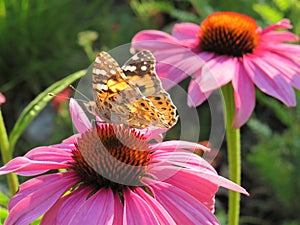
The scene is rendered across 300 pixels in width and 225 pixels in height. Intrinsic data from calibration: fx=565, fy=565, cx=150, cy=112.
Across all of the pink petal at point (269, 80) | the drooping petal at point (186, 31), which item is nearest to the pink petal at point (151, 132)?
the pink petal at point (269, 80)

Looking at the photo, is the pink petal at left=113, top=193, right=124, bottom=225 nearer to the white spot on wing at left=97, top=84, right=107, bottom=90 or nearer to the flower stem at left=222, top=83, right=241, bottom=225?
the white spot on wing at left=97, top=84, right=107, bottom=90

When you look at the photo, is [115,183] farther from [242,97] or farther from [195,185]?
[242,97]

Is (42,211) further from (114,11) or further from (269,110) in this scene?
(114,11)

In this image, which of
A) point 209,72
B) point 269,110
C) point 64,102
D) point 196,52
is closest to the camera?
point 209,72

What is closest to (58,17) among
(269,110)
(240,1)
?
(240,1)

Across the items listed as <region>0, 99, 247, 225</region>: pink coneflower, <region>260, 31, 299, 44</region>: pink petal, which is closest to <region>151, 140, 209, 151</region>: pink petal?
<region>0, 99, 247, 225</region>: pink coneflower

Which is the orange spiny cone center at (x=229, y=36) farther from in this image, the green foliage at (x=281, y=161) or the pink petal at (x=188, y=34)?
the green foliage at (x=281, y=161)
